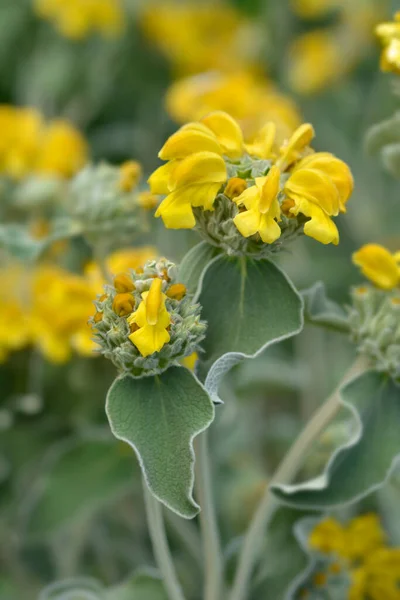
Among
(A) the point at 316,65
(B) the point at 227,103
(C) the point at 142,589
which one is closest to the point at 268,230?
(C) the point at 142,589

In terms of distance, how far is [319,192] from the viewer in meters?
0.58

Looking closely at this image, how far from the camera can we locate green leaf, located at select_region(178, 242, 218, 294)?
63cm

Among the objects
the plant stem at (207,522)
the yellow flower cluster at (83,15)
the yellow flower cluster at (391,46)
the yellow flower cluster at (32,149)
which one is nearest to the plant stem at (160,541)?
the plant stem at (207,522)

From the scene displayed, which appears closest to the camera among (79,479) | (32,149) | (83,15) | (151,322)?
(151,322)

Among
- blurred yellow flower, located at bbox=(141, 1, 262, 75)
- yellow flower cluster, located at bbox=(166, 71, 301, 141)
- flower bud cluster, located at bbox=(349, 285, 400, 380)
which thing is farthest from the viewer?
blurred yellow flower, located at bbox=(141, 1, 262, 75)

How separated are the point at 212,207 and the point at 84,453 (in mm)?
414

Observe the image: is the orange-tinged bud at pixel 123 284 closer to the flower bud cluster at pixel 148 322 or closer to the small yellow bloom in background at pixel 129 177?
the flower bud cluster at pixel 148 322

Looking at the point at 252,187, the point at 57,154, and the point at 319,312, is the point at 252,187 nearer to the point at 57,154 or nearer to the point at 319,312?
the point at 319,312

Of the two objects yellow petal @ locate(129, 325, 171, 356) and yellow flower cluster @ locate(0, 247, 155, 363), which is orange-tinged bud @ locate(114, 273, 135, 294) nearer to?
yellow petal @ locate(129, 325, 171, 356)

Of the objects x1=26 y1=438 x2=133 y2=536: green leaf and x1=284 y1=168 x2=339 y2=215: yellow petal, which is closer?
x1=284 y1=168 x2=339 y2=215: yellow petal

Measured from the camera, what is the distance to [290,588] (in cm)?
74

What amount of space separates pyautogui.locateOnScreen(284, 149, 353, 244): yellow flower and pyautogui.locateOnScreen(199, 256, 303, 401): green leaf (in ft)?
0.18

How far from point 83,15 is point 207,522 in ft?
4.04

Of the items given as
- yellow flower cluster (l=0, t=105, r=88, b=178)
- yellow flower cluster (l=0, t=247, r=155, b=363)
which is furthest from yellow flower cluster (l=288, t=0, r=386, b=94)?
yellow flower cluster (l=0, t=247, r=155, b=363)
